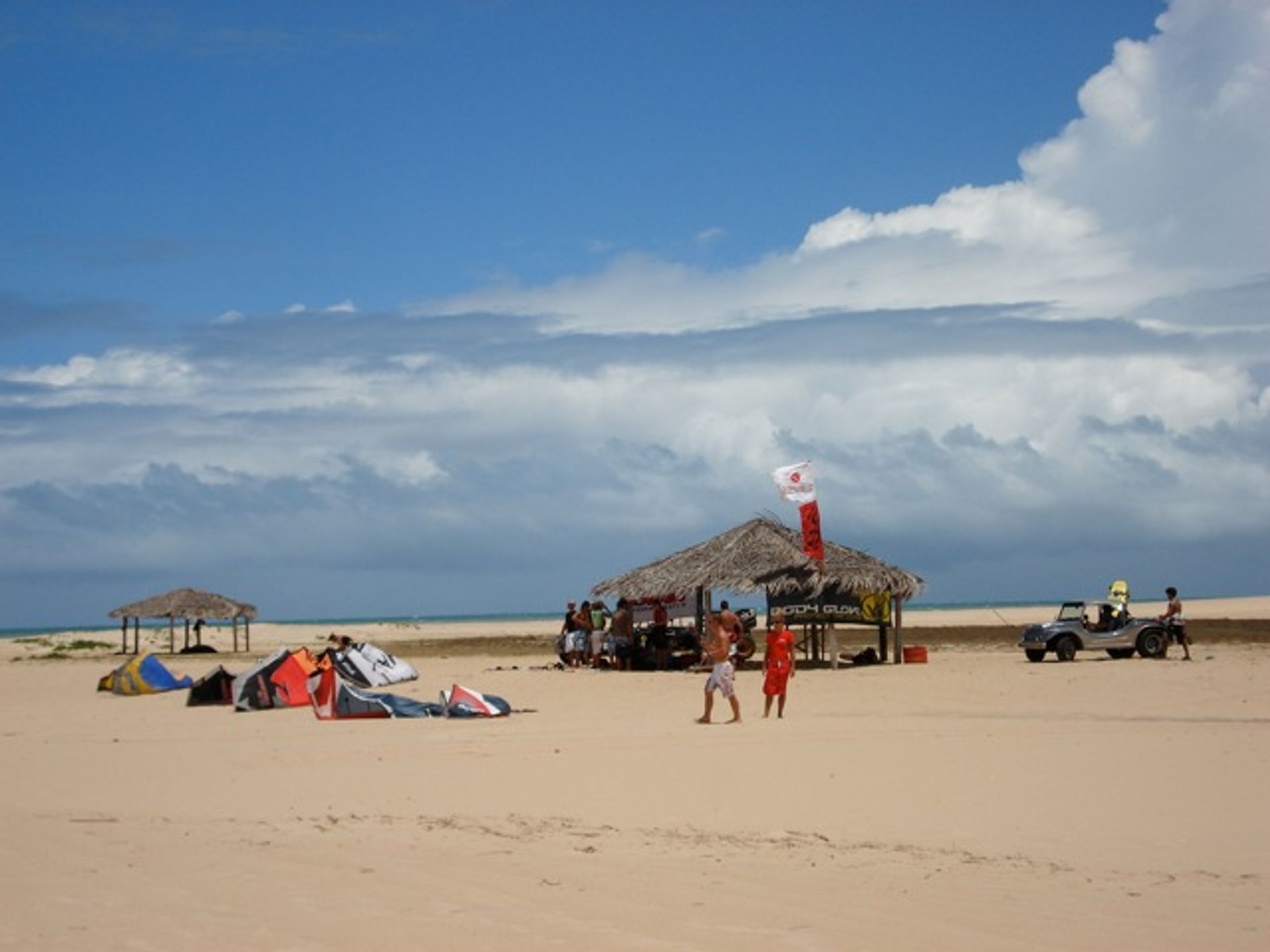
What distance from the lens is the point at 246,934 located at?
6.36 m

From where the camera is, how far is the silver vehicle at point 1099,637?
90.6 feet

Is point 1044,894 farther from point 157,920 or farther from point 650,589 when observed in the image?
point 650,589

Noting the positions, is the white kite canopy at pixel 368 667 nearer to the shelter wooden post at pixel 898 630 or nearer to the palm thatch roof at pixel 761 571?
the palm thatch roof at pixel 761 571

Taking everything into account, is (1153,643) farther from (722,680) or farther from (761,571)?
(722,680)

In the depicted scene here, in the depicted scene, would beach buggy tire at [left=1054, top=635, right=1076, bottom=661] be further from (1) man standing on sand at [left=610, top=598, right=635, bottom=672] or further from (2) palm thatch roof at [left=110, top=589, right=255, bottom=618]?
(2) palm thatch roof at [left=110, top=589, right=255, bottom=618]

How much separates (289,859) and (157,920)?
1.71 m

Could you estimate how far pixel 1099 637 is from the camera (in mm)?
27938

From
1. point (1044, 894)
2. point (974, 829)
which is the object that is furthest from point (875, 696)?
point (1044, 894)

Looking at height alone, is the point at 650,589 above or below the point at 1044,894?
above

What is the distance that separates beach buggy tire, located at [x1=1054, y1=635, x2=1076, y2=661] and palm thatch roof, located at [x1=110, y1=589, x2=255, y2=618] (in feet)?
78.1

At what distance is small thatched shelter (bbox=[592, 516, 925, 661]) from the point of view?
27172 mm

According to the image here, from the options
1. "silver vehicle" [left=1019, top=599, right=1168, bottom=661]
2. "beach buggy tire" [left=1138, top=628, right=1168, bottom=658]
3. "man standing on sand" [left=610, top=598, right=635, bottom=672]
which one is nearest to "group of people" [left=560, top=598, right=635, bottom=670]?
"man standing on sand" [left=610, top=598, right=635, bottom=672]

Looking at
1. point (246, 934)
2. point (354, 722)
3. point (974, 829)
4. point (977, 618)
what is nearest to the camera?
point (246, 934)

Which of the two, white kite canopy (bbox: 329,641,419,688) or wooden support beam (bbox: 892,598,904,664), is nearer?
white kite canopy (bbox: 329,641,419,688)
